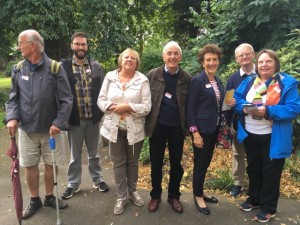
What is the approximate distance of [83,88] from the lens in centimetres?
403

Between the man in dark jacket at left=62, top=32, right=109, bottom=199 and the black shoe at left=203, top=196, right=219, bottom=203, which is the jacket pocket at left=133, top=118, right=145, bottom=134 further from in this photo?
the black shoe at left=203, top=196, right=219, bottom=203

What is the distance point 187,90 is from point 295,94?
120 cm

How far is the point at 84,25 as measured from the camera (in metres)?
10.7

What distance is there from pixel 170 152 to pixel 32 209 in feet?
6.28

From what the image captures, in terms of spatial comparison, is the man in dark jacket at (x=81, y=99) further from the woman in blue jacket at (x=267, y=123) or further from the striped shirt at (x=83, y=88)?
the woman in blue jacket at (x=267, y=123)

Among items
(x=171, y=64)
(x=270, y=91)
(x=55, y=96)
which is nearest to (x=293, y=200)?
(x=270, y=91)

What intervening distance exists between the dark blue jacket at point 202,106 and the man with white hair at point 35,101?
147cm

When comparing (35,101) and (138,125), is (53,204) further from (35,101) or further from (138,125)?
(138,125)

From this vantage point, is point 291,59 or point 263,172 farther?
point 291,59

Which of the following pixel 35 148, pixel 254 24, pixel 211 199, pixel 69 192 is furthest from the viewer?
pixel 254 24

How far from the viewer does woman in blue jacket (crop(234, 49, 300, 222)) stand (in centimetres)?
327

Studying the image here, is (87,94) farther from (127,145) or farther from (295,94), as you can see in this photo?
(295,94)

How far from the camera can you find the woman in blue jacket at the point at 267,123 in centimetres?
327

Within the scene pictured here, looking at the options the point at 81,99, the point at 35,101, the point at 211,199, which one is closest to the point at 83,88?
the point at 81,99
